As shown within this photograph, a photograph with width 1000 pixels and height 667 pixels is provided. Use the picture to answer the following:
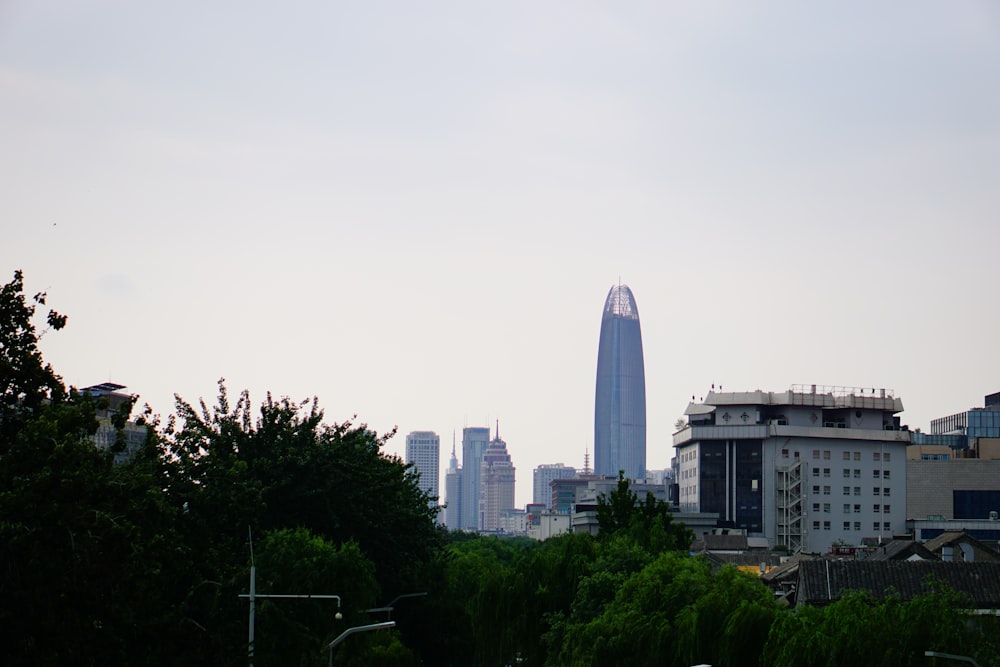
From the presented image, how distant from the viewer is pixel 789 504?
17638 cm

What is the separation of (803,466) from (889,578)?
365ft

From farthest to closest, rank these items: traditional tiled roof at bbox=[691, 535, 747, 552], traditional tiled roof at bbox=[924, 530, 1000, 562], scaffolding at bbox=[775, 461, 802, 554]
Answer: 1. scaffolding at bbox=[775, 461, 802, 554]
2. traditional tiled roof at bbox=[691, 535, 747, 552]
3. traditional tiled roof at bbox=[924, 530, 1000, 562]

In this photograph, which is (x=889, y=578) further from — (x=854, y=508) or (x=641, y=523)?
(x=854, y=508)

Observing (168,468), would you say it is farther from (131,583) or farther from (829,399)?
(829,399)

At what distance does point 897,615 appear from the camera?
4316 cm

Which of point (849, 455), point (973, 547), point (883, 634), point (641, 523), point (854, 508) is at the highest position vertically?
point (849, 455)

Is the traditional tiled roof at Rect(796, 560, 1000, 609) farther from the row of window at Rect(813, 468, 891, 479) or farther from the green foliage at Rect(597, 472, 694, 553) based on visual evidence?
the row of window at Rect(813, 468, 891, 479)

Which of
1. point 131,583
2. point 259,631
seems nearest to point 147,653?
point 131,583

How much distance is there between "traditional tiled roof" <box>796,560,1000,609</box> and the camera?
6812 centimetres

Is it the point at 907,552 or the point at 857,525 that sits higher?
the point at 857,525

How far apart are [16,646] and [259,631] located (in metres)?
19.5

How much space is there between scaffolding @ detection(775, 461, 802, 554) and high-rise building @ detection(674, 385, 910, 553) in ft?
0.42

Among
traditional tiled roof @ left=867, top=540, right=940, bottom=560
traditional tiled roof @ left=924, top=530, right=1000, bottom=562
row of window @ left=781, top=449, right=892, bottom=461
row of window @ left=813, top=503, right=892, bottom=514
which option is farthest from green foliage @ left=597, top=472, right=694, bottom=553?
row of window @ left=813, top=503, right=892, bottom=514

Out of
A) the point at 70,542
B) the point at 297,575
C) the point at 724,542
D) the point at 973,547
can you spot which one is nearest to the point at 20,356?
the point at 70,542
